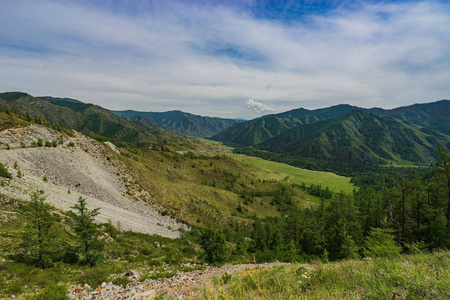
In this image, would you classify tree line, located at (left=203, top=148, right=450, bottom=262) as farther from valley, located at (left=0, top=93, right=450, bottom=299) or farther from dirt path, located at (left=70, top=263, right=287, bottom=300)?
dirt path, located at (left=70, top=263, right=287, bottom=300)

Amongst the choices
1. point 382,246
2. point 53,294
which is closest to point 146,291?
point 53,294

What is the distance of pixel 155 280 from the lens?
1319cm

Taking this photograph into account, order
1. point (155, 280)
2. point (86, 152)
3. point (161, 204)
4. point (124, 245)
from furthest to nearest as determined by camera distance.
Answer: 1. point (86, 152)
2. point (161, 204)
3. point (124, 245)
4. point (155, 280)

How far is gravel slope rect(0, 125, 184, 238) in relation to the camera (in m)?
28.0

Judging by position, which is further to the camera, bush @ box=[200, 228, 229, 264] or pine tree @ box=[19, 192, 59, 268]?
bush @ box=[200, 228, 229, 264]

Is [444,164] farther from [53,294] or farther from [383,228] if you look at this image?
[53,294]

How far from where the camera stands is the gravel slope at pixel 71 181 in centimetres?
2795

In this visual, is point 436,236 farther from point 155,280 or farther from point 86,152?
point 86,152

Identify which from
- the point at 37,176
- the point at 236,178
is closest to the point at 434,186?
the point at 37,176

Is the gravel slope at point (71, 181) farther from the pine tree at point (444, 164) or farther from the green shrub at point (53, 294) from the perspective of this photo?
the pine tree at point (444, 164)

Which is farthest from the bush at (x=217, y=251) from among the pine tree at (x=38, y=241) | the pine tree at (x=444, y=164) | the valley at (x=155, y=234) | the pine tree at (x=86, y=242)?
the pine tree at (x=444, y=164)

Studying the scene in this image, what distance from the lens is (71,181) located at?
35156 millimetres

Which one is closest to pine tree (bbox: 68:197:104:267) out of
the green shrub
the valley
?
the valley

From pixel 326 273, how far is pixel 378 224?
143 feet
